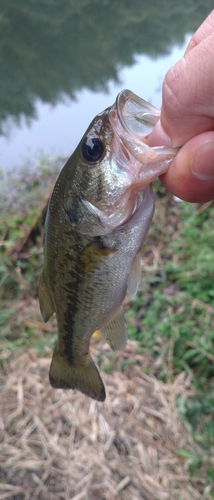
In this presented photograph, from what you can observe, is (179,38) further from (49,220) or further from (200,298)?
(49,220)

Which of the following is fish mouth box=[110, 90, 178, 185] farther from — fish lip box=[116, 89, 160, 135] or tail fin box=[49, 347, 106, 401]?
tail fin box=[49, 347, 106, 401]

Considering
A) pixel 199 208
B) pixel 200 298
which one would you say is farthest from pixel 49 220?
pixel 199 208

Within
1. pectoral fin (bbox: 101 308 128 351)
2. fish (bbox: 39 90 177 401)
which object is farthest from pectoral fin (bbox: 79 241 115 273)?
pectoral fin (bbox: 101 308 128 351)

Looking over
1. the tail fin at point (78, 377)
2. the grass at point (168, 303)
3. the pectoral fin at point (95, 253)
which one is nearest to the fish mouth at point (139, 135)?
the pectoral fin at point (95, 253)

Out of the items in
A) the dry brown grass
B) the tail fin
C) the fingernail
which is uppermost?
the fingernail

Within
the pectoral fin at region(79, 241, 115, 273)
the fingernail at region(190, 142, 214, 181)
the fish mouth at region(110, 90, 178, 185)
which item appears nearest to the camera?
the fingernail at region(190, 142, 214, 181)

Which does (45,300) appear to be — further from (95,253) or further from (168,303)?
(168,303)

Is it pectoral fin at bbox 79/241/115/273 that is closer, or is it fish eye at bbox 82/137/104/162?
fish eye at bbox 82/137/104/162
